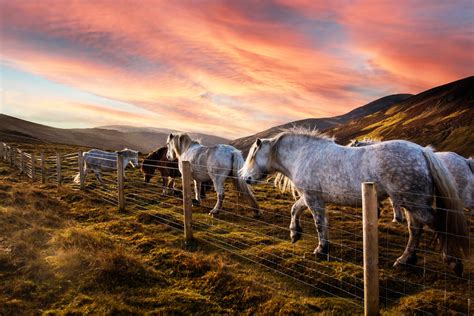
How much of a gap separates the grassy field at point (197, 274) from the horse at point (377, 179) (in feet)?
1.78

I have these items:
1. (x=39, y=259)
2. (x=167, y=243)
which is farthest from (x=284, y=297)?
(x=39, y=259)

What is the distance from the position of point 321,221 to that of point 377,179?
4.37ft

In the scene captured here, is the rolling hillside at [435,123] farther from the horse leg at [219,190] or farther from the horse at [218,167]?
the horse leg at [219,190]

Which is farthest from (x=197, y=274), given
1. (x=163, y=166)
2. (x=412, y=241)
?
(x=163, y=166)

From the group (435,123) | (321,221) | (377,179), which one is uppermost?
(435,123)

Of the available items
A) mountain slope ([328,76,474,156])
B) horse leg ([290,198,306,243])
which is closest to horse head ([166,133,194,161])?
horse leg ([290,198,306,243])

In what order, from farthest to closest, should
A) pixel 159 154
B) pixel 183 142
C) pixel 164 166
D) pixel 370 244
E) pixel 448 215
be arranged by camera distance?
pixel 159 154, pixel 164 166, pixel 183 142, pixel 448 215, pixel 370 244

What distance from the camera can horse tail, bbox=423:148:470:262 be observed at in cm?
495

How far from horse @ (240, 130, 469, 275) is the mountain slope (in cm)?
7140

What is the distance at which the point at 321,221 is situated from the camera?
20.1 ft

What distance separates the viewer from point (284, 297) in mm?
4598

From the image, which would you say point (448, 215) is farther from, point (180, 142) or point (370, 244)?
point (180, 142)

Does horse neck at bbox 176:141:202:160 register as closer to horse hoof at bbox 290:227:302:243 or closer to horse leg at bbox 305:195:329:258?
horse hoof at bbox 290:227:302:243

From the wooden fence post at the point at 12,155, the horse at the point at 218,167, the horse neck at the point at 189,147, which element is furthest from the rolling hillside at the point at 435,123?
the horse at the point at 218,167
